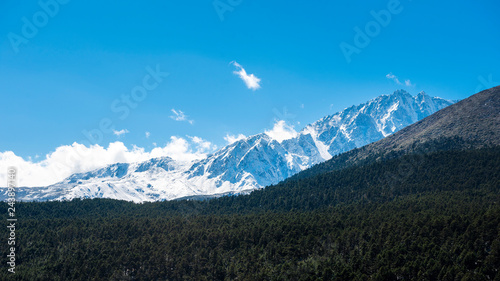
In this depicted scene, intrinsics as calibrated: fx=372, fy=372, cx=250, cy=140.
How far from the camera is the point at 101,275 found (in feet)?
511

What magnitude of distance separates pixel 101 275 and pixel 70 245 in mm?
40757

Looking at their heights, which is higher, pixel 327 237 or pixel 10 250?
pixel 10 250

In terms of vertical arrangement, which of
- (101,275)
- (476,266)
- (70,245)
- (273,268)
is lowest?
(476,266)

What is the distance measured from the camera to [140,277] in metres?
156

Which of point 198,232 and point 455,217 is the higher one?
point 198,232

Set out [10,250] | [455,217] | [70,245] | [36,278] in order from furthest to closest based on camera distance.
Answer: [70,245]
[10,250]
[36,278]
[455,217]

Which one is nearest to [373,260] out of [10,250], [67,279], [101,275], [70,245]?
[101,275]

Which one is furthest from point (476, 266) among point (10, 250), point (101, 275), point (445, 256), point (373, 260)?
point (10, 250)

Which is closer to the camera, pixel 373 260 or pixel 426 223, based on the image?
pixel 373 260

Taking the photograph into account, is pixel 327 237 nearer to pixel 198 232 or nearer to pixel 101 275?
pixel 198 232

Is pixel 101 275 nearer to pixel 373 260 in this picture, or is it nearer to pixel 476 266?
pixel 373 260

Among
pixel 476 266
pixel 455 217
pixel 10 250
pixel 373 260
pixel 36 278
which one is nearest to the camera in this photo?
pixel 476 266

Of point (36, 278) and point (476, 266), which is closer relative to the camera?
point (476, 266)

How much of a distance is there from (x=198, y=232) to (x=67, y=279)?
194ft
